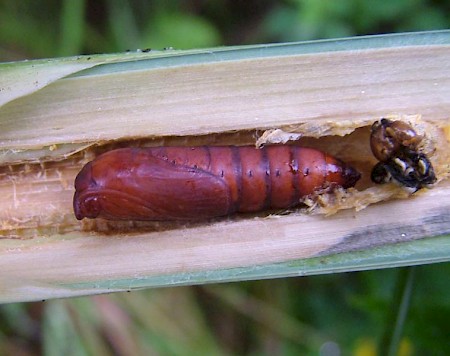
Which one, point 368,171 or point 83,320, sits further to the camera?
point 83,320

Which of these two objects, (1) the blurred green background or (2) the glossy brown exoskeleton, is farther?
(1) the blurred green background

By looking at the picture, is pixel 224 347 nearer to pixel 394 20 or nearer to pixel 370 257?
pixel 370 257

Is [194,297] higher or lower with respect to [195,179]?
lower

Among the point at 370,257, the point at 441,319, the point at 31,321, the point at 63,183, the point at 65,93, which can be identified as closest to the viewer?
the point at 370,257

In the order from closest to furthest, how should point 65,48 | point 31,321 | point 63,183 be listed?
point 63,183 → point 65,48 → point 31,321

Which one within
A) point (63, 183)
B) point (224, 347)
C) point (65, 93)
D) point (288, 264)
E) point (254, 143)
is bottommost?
point (224, 347)

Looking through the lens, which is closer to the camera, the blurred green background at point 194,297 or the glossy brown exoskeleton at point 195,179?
the glossy brown exoskeleton at point 195,179

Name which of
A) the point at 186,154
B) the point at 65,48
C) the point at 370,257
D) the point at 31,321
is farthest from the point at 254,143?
the point at 31,321

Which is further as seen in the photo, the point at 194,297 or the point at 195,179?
the point at 194,297
